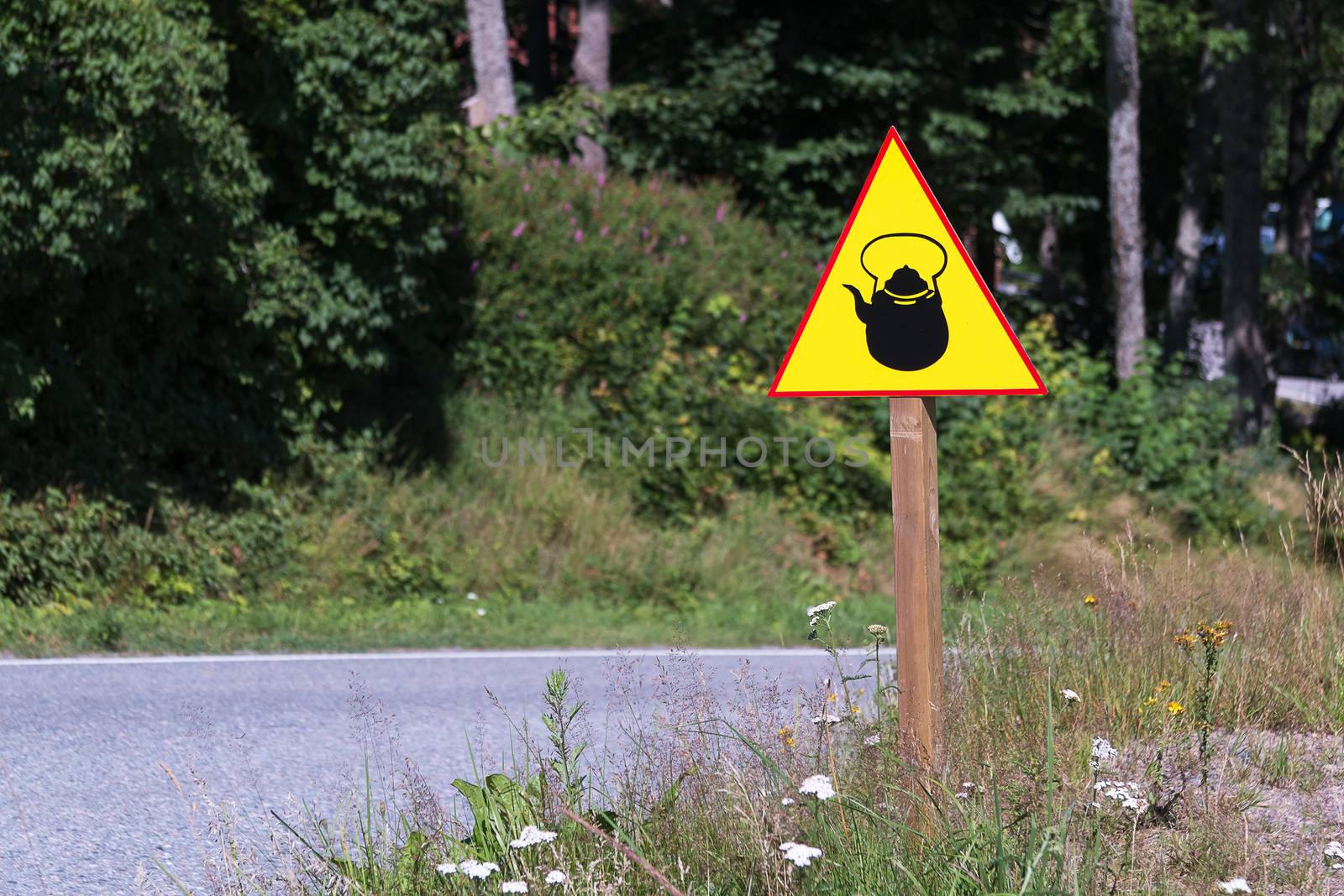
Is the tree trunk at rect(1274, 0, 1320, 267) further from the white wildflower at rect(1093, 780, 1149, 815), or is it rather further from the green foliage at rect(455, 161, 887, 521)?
the white wildflower at rect(1093, 780, 1149, 815)

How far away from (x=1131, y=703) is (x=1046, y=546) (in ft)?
24.2

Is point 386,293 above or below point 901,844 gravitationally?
above

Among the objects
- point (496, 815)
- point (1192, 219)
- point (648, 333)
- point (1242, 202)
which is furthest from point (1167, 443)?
point (496, 815)

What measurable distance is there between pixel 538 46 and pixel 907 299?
21.1 metres

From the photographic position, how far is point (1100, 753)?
14.5 ft

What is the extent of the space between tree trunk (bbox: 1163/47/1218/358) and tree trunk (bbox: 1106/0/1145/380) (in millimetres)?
5236

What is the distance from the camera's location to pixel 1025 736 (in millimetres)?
5012

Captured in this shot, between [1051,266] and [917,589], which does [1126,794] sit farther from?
[1051,266]

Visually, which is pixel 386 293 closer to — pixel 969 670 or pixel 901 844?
pixel 969 670

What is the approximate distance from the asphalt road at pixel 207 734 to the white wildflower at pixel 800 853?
1123mm

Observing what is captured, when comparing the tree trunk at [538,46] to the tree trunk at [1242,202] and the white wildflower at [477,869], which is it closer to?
the tree trunk at [1242,202]

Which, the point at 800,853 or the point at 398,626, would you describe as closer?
the point at 800,853

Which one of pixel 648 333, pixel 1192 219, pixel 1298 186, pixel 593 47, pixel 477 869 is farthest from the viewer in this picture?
pixel 1298 186

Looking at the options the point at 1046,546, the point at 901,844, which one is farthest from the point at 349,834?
the point at 1046,546
